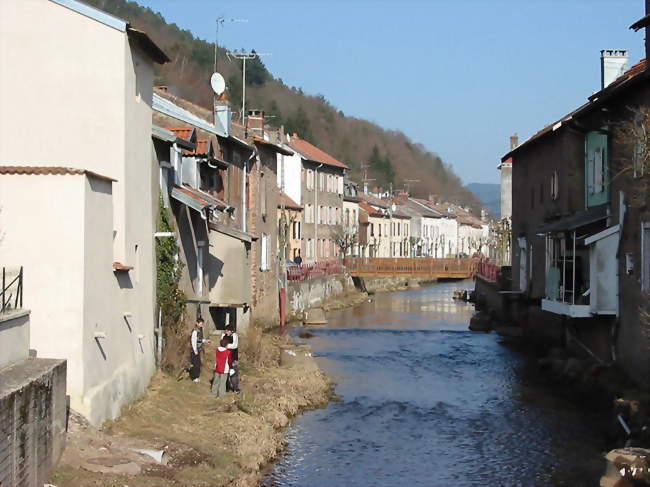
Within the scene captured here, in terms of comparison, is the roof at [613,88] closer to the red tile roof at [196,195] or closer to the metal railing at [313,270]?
the red tile roof at [196,195]

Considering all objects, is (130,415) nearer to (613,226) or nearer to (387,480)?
(387,480)

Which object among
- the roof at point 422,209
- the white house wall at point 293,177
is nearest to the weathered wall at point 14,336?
the white house wall at point 293,177

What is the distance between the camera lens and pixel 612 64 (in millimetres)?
31344

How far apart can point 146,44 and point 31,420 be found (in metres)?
8.60

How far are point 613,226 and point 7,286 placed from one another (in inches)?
607

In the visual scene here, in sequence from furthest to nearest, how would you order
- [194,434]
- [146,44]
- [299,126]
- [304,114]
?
1. [304,114]
2. [299,126]
3. [146,44]
4. [194,434]

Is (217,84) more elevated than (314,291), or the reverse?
(217,84)

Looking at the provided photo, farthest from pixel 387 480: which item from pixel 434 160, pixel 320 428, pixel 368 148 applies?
pixel 434 160

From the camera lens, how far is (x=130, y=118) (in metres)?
16.3

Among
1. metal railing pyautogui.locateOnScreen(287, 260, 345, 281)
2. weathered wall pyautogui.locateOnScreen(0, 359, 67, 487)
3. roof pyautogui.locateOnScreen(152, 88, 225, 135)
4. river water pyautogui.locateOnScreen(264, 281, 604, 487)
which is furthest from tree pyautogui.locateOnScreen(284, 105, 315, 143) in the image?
weathered wall pyautogui.locateOnScreen(0, 359, 67, 487)

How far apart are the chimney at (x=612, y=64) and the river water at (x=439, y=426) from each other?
10.4 meters

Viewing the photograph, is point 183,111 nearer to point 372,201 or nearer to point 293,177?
point 293,177

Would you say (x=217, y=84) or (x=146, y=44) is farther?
(x=217, y=84)

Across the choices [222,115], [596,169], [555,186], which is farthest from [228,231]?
[555,186]
